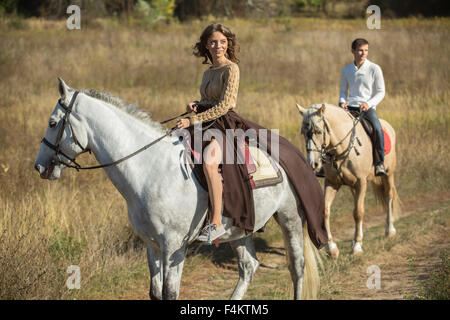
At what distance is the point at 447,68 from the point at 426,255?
500 inches

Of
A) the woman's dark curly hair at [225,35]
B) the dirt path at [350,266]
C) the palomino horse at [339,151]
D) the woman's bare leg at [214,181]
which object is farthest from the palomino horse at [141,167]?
the palomino horse at [339,151]

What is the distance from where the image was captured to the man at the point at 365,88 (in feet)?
24.5

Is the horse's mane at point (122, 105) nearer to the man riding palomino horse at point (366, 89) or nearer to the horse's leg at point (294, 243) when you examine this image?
the horse's leg at point (294, 243)

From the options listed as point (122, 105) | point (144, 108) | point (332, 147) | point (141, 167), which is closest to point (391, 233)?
point (332, 147)

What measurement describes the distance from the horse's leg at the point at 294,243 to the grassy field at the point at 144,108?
852 millimetres

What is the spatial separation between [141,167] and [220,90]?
1002 mm

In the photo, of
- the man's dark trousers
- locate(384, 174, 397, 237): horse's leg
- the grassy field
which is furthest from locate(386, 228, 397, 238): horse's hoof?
the man's dark trousers

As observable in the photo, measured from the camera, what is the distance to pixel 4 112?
454 inches

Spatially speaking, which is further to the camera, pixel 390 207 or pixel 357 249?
pixel 390 207

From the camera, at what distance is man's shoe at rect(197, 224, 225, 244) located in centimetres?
411

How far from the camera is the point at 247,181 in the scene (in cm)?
434

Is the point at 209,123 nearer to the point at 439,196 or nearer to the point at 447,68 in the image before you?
the point at 439,196

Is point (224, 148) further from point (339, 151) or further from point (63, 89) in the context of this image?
point (339, 151)
